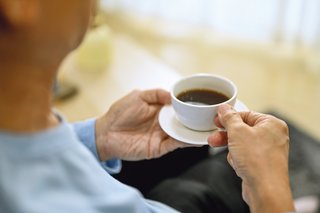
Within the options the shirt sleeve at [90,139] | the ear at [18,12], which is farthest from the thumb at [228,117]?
the ear at [18,12]

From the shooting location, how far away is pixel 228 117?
796 mm

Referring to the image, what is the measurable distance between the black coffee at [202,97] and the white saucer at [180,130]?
0.12ft

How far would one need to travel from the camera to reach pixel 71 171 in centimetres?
60

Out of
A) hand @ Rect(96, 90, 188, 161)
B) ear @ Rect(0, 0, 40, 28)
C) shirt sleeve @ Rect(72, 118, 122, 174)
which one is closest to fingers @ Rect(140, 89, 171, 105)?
hand @ Rect(96, 90, 188, 161)

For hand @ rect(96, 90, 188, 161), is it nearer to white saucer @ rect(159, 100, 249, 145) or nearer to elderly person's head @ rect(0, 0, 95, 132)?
white saucer @ rect(159, 100, 249, 145)

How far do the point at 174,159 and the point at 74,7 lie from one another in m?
0.72

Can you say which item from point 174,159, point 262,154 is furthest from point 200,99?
point 174,159

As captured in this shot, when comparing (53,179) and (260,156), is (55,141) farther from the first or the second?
(260,156)

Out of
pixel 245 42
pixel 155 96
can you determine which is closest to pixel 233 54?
pixel 245 42

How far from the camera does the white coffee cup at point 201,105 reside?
0.84 m

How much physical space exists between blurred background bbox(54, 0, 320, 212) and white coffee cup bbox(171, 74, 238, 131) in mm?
371

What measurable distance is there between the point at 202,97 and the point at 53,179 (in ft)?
1.41

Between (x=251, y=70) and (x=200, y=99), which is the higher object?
(x=200, y=99)

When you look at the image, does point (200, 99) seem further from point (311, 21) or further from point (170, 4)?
point (170, 4)
